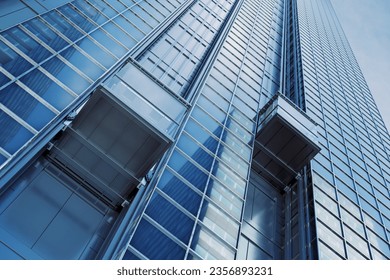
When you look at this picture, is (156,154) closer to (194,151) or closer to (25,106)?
(194,151)

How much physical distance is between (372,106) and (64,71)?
45904mm

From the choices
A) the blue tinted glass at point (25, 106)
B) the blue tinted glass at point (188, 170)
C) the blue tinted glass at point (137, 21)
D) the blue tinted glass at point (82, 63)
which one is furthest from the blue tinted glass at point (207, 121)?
the blue tinted glass at point (25, 106)

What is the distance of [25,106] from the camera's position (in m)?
13.4

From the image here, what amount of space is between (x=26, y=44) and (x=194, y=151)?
25.1 ft

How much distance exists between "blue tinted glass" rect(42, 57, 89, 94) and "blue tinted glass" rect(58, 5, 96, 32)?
389 cm

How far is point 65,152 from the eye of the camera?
49.4 feet

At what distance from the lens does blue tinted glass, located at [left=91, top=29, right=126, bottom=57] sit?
64.0 ft

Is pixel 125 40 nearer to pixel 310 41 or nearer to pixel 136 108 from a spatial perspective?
pixel 136 108

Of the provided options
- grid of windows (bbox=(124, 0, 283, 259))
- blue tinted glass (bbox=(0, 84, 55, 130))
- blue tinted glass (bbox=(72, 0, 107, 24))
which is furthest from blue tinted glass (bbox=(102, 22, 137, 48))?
blue tinted glass (bbox=(0, 84, 55, 130))

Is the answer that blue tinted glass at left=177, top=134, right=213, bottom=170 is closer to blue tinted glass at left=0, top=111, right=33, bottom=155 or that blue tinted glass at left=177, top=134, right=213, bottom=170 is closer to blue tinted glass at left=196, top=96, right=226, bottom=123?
blue tinted glass at left=196, top=96, right=226, bottom=123

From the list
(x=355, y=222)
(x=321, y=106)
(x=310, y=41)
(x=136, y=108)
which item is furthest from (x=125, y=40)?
(x=310, y=41)

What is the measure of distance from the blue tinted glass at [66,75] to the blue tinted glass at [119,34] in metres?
5.37

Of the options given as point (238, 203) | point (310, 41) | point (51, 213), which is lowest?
point (51, 213)

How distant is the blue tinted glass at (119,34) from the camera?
68.7ft
